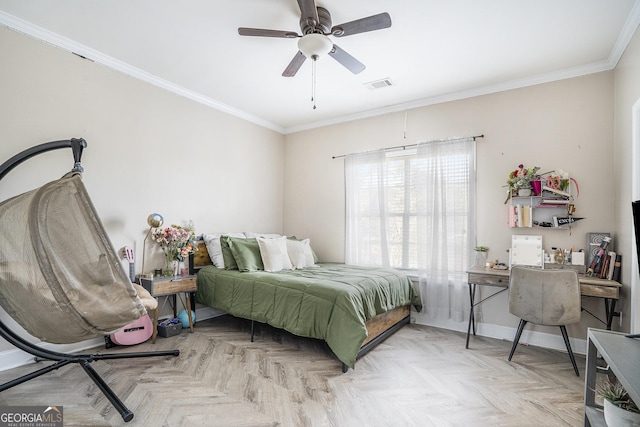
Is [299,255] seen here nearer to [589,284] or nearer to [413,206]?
[413,206]

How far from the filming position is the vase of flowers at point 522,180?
3.26m

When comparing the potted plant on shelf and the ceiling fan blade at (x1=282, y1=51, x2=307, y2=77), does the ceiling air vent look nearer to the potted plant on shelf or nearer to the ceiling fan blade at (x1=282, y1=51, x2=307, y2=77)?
the ceiling fan blade at (x1=282, y1=51, x2=307, y2=77)

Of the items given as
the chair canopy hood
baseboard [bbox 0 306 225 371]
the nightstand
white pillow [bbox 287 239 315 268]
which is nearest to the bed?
white pillow [bbox 287 239 315 268]

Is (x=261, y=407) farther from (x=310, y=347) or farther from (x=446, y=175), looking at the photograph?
(x=446, y=175)

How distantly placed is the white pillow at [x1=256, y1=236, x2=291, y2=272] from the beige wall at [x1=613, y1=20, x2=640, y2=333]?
3.13 m

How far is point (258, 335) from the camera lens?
349cm

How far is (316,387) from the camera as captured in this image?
2.38 m

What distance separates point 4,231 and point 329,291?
2235mm

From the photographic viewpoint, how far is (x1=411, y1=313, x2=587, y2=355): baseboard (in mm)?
3084

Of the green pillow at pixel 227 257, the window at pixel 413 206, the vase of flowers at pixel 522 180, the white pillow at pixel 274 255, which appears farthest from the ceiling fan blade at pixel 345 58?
the green pillow at pixel 227 257

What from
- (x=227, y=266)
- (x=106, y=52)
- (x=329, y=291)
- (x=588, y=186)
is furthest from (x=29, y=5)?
(x=588, y=186)

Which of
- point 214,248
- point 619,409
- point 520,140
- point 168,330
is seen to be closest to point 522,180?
point 520,140

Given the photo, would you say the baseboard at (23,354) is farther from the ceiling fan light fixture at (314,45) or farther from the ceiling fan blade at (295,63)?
the ceiling fan light fixture at (314,45)

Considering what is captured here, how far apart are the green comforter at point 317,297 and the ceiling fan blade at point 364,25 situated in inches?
78.7
